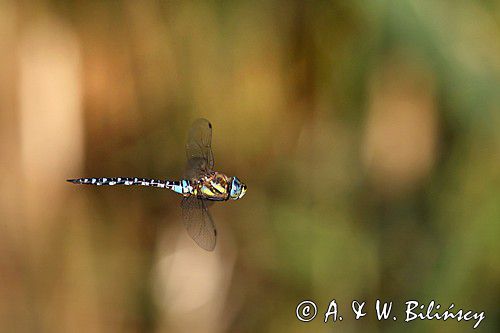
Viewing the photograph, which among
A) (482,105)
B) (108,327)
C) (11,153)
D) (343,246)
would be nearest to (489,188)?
(482,105)

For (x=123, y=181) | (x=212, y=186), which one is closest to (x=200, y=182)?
(x=212, y=186)

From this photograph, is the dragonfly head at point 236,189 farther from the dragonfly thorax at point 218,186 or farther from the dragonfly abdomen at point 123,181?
the dragonfly abdomen at point 123,181

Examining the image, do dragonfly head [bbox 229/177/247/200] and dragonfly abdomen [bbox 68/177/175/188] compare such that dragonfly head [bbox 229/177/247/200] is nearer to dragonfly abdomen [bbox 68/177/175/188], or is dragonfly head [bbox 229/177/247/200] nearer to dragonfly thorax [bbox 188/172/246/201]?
dragonfly thorax [bbox 188/172/246/201]

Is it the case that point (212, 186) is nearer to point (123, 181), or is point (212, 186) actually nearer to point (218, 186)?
point (218, 186)

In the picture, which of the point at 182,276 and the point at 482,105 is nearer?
the point at 482,105

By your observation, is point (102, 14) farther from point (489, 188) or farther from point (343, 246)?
point (489, 188)
